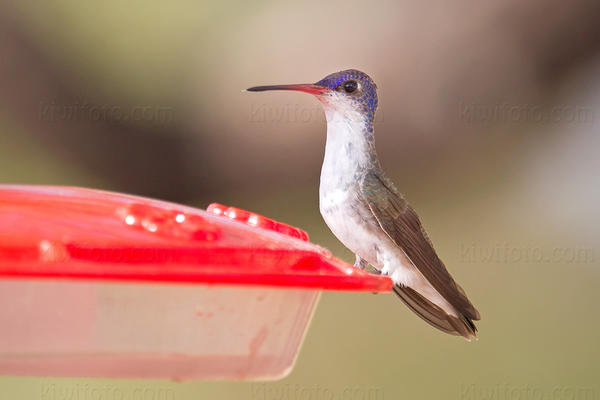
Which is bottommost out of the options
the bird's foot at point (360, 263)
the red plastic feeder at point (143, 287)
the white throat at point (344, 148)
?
the bird's foot at point (360, 263)

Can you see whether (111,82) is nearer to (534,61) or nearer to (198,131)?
(198,131)

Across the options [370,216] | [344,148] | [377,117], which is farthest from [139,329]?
[377,117]

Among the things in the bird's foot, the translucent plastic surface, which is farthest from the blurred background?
the translucent plastic surface

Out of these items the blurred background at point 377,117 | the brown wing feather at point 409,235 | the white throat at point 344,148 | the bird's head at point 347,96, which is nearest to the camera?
the brown wing feather at point 409,235

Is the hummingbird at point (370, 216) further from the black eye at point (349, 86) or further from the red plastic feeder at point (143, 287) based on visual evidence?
the red plastic feeder at point (143, 287)

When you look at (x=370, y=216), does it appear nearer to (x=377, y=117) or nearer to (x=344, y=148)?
(x=344, y=148)

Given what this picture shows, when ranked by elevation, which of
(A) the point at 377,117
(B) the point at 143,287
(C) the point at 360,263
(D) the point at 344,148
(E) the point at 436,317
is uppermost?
(A) the point at 377,117

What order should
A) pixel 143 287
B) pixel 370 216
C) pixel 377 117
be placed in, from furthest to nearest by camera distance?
pixel 377 117
pixel 370 216
pixel 143 287

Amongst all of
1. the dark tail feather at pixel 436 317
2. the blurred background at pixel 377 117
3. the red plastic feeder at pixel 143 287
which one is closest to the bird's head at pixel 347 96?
the dark tail feather at pixel 436 317
